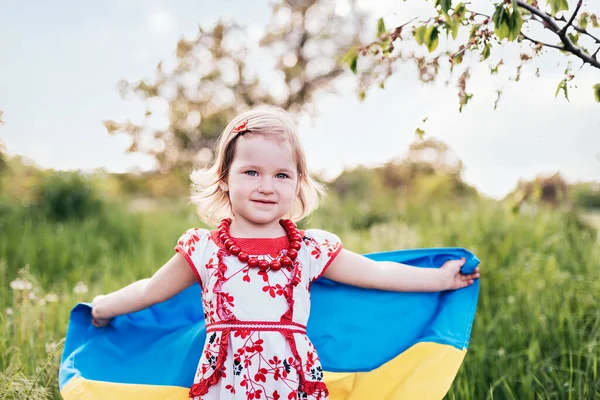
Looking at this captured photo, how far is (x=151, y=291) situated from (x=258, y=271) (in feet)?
1.64

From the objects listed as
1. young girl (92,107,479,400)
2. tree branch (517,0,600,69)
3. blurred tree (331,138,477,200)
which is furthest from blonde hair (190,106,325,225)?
blurred tree (331,138,477,200)

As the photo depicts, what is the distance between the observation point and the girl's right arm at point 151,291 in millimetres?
2307

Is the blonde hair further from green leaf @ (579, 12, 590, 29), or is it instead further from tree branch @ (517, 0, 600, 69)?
green leaf @ (579, 12, 590, 29)

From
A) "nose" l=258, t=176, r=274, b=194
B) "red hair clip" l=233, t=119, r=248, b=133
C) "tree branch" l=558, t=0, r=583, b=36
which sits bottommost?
"nose" l=258, t=176, r=274, b=194

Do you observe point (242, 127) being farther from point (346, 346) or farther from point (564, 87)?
point (564, 87)

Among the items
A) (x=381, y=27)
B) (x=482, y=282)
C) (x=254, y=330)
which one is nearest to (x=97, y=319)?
(x=254, y=330)

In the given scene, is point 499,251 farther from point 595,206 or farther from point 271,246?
point 595,206

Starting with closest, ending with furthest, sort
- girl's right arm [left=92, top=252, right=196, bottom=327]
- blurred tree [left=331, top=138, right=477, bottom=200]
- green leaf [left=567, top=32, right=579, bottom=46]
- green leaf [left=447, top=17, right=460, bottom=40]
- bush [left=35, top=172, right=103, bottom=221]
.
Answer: green leaf [left=447, top=17, right=460, bottom=40] → girl's right arm [left=92, top=252, right=196, bottom=327] → green leaf [left=567, top=32, right=579, bottom=46] → bush [left=35, top=172, right=103, bottom=221] → blurred tree [left=331, top=138, right=477, bottom=200]

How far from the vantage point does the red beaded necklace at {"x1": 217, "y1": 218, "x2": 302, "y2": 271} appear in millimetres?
2127

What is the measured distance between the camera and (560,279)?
13.0 ft

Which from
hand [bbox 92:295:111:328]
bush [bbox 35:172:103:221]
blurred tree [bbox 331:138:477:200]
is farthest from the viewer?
blurred tree [bbox 331:138:477:200]

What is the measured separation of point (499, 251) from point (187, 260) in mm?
3070

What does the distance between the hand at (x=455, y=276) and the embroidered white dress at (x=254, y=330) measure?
647 mm

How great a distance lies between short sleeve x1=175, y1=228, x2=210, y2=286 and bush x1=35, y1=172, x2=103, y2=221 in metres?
4.89
